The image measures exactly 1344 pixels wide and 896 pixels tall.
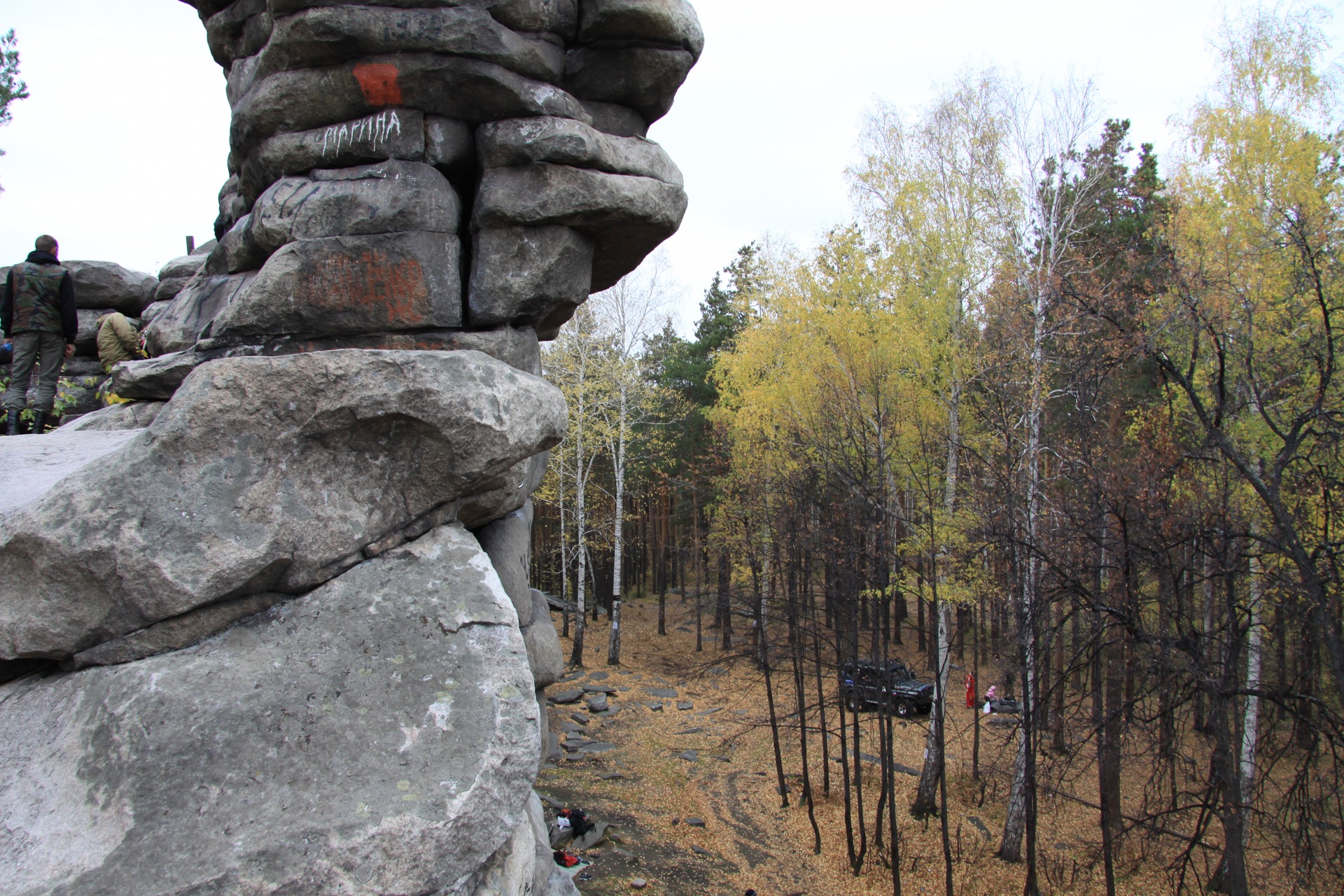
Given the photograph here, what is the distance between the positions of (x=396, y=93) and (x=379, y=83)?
16 centimetres

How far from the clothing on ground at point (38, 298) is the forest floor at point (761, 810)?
9.37 meters

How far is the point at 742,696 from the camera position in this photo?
20547mm

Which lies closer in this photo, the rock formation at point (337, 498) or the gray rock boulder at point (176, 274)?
the rock formation at point (337, 498)

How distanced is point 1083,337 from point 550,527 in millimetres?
24105

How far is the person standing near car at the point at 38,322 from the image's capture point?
8.29 metres

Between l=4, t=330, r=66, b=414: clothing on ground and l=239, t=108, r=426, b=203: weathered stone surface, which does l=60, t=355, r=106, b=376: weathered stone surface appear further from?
l=239, t=108, r=426, b=203: weathered stone surface

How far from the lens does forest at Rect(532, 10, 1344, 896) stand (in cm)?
768

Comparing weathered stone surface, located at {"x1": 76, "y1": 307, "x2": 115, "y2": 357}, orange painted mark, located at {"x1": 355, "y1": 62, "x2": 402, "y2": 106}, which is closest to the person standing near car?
weathered stone surface, located at {"x1": 76, "y1": 307, "x2": 115, "y2": 357}

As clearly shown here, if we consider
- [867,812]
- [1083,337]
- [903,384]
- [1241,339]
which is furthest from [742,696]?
[1241,339]

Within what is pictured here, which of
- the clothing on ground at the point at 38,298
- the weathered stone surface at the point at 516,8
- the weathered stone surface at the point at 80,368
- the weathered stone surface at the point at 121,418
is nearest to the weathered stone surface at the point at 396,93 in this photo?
the weathered stone surface at the point at 516,8

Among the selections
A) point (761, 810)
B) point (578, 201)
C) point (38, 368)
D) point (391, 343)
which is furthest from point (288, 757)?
point (761, 810)

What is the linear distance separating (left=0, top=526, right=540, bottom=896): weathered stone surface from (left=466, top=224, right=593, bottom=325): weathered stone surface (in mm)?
3242

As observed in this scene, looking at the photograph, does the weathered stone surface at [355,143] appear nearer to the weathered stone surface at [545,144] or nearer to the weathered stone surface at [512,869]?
the weathered stone surface at [545,144]

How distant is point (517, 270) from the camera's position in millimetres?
7008
